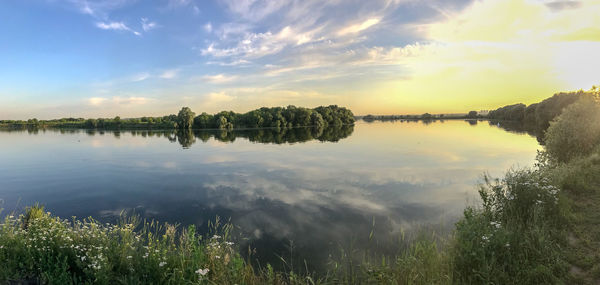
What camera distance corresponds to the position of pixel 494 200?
10.3 m

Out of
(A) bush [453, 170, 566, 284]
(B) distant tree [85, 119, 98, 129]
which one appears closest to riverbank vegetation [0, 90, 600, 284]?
(A) bush [453, 170, 566, 284]

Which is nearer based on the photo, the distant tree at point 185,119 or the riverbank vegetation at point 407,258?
the riverbank vegetation at point 407,258

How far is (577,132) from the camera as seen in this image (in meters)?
20.0

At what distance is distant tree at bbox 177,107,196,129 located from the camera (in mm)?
131575

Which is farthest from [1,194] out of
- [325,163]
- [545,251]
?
[545,251]

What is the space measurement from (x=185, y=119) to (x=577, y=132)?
13651cm

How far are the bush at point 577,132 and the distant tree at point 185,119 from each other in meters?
134

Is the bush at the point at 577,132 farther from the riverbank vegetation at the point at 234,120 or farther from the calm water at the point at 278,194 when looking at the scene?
the riverbank vegetation at the point at 234,120

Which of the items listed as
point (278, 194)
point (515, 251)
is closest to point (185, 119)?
point (278, 194)

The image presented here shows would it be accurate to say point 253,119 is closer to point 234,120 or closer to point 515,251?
point 234,120

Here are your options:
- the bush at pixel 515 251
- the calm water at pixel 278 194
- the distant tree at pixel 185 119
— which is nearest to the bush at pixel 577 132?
the calm water at pixel 278 194

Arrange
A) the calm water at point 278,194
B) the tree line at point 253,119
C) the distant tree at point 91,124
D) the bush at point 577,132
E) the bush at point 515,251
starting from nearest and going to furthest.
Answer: the bush at point 515,251
the calm water at point 278,194
the bush at point 577,132
the tree line at point 253,119
the distant tree at point 91,124

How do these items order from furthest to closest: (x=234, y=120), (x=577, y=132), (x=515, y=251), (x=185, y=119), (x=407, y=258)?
(x=234, y=120), (x=185, y=119), (x=577, y=132), (x=407, y=258), (x=515, y=251)

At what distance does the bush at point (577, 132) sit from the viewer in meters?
19.7
